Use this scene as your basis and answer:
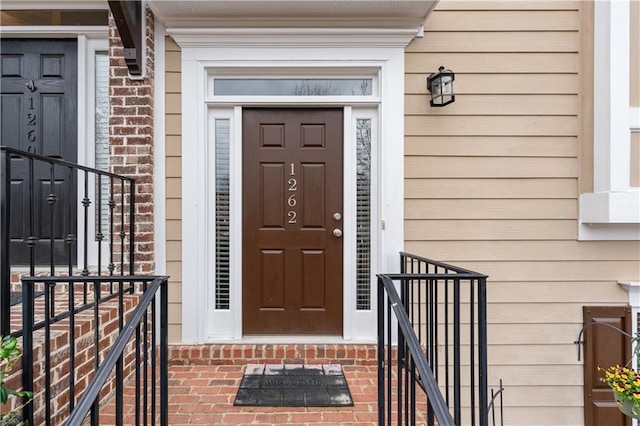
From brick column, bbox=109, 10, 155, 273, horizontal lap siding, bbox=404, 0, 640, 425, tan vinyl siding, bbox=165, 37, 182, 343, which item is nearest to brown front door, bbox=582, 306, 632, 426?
horizontal lap siding, bbox=404, 0, 640, 425

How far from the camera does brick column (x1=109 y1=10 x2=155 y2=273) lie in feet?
9.29

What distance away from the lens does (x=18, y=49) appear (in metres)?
3.03

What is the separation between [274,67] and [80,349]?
2181 millimetres

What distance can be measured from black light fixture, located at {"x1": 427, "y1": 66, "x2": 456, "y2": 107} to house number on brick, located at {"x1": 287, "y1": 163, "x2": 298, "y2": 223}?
3.81 feet

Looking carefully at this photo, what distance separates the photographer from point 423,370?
1387 mm

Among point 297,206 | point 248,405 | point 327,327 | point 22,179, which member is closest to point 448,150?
point 297,206

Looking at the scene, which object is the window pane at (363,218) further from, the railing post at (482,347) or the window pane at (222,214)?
the railing post at (482,347)

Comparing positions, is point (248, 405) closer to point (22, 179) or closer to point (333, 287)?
point (333, 287)

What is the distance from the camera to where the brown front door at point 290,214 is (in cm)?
306

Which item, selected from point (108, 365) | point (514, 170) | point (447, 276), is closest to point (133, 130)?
point (108, 365)

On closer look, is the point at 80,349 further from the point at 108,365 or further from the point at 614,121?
the point at 614,121

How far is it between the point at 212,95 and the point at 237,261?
A: 1.27 metres

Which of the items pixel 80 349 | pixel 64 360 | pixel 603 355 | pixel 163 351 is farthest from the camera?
pixel 603 355

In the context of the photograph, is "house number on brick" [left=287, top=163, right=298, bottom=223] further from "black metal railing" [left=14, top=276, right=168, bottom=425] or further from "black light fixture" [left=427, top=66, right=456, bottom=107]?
"black metal railing" [left=14, top=276, right=168, bottom=425]
